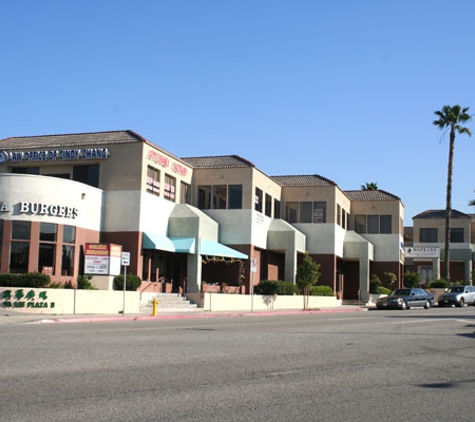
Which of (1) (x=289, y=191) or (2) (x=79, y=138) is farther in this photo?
(1) (x=289, y=191)

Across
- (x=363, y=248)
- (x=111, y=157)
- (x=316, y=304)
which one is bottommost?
(x=316, y=304)

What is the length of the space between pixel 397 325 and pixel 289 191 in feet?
96.8

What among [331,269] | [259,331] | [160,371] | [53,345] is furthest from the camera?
[331,269]

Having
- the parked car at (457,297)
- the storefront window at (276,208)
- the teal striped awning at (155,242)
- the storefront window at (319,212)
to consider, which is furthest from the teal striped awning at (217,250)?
the parked car at (457,297)

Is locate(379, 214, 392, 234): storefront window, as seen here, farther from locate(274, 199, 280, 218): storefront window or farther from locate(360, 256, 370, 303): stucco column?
locate(274, 199, 280, 218): storefront window

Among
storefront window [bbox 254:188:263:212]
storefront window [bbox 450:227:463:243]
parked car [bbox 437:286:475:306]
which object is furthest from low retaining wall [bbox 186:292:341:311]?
storefront window [bbox 450:227:463:243]

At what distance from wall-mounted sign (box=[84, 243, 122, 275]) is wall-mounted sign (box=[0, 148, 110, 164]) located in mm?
6958

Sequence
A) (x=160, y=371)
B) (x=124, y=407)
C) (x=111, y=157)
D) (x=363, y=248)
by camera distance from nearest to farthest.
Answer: (x=124, y=407) → (x=160, y=371) → (x=111, y=157) → (x=363, y=248)

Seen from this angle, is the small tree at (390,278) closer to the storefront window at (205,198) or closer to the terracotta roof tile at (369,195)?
the terracotta roof tile at (369,195)

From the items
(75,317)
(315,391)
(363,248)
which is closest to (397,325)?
(75,317)

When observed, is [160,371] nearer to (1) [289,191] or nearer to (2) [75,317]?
(2) [75,317]

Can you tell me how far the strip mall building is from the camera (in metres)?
33.0

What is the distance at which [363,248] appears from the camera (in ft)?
181

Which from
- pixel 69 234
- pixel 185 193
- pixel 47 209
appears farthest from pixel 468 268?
pixel 47 209
